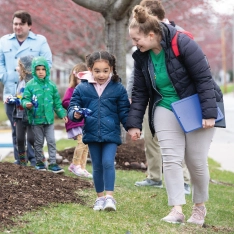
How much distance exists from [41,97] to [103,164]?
2.22m

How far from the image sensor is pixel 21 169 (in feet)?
22.5

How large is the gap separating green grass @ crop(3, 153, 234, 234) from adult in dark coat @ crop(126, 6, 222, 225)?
29cm

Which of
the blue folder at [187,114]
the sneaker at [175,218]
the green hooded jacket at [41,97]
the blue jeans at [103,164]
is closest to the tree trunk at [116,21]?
the green hooded jacket at [41,97]

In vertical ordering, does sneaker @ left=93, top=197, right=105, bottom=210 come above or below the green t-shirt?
below

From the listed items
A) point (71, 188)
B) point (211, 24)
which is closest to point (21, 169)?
point (71, 188)

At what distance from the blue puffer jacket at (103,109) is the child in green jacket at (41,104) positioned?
1887mm

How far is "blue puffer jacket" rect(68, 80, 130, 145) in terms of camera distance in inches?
224

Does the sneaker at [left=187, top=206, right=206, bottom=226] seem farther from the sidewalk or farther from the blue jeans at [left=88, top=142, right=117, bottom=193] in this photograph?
the sidewalk

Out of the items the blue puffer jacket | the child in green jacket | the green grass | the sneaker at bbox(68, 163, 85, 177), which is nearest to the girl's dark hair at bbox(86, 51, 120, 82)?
the blue puffer jacket

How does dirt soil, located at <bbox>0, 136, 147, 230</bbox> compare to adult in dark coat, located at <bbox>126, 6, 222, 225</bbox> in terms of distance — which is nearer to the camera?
dirt soil, located at <bbox>0, 136, 147, 230</bbox>

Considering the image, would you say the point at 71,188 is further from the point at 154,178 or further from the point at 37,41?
the point at 37,41

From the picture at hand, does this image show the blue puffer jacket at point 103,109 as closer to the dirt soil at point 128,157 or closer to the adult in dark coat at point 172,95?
the adult in dark coat at point 172,95

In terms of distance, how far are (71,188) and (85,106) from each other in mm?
1017

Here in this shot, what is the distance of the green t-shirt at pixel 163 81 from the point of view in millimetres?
5332
